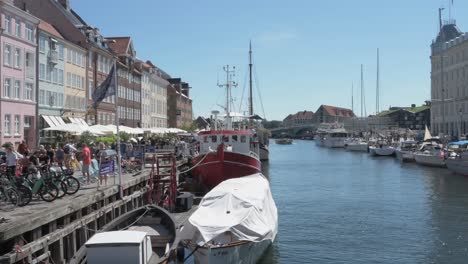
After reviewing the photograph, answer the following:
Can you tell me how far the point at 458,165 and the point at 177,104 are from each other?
7055 cm

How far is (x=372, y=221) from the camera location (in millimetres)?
28000

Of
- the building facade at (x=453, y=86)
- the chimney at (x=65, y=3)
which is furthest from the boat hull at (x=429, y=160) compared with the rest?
the chimney at (x=65, y=3)

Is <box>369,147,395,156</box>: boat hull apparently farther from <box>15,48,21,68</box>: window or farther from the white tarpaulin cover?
the white tarpaulin cover

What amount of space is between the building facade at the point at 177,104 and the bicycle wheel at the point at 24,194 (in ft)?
306

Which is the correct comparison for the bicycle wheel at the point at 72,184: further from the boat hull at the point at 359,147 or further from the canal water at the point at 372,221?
the boat hull at the point at 359,147

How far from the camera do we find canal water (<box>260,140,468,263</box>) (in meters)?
21.2

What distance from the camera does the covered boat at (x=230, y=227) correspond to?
15.1m

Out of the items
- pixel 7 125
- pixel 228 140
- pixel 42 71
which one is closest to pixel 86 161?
pixel 228 140

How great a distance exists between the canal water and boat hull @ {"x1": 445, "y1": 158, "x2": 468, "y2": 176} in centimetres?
163

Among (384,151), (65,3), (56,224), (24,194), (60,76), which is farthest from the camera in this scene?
(384,151)

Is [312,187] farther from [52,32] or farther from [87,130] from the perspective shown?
[52,32]

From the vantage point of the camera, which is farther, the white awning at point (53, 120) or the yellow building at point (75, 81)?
the yellow building at point (75, 81)

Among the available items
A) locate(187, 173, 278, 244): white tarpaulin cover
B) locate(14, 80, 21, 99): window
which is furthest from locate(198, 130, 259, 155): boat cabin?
locate(14, 80, 21, 99): window

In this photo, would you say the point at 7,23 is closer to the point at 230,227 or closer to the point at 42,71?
the point at 42,71
